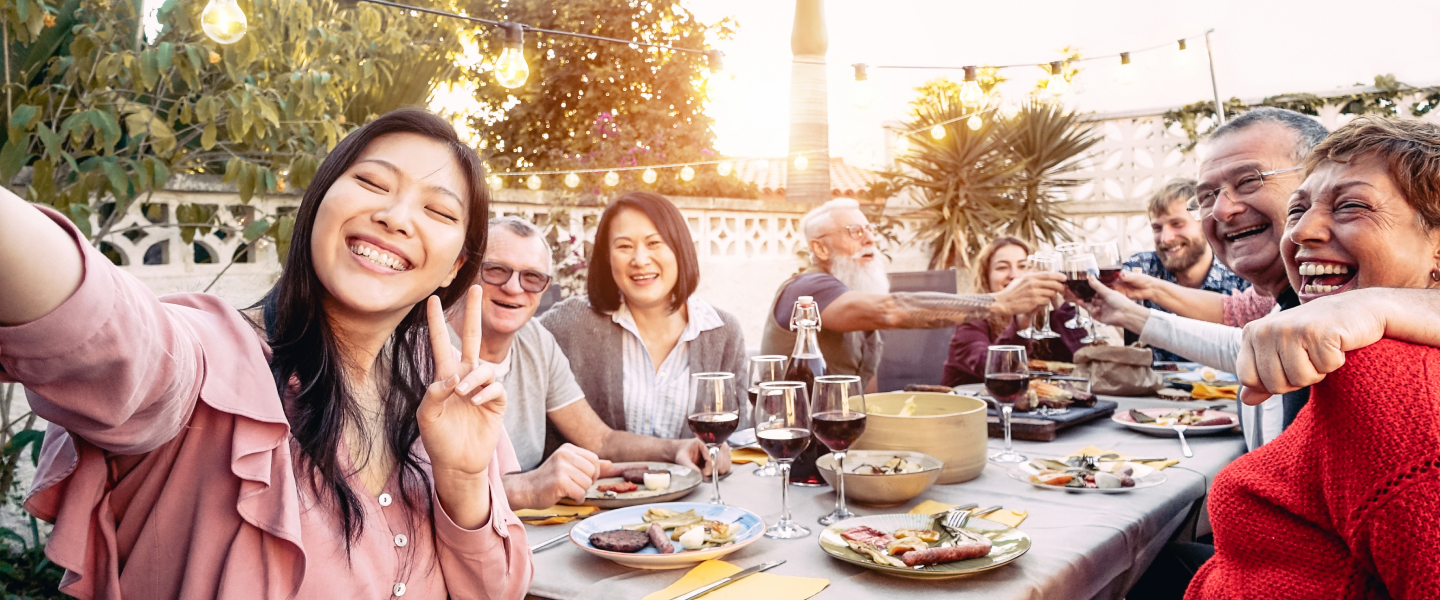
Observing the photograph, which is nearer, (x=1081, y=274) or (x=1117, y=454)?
(x=1117, y=454)

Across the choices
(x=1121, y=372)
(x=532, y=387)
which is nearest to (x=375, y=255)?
(x=532, y=387)

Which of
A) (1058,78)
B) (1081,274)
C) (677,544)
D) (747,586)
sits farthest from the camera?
(1058,78)

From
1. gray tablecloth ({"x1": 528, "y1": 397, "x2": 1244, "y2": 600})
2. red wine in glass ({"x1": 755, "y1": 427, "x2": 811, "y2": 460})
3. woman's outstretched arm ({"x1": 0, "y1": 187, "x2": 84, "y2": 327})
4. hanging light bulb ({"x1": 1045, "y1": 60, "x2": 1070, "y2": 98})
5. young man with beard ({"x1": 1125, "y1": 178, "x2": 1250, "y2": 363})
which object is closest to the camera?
woman's outstretched arm ({"x1": 0, "y1": 187, "x2": 84, "y2": 327})

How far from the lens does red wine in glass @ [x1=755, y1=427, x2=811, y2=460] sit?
152cm

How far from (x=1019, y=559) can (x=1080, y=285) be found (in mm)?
1547

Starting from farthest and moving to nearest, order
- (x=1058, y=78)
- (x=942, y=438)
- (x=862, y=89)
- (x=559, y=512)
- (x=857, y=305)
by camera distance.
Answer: (x=1058, y=78) < (x=862, y=89) < (x=857, y=305) < (x=942, y=438) < (x=559, y=512)

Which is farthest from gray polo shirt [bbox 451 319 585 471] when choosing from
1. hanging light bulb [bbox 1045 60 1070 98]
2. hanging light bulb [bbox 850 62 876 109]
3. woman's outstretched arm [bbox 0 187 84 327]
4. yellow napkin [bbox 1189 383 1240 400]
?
hanging light bulb [bbox 1045 60 1070 98]

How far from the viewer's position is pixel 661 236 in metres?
2.70

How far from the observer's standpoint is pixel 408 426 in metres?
1.30

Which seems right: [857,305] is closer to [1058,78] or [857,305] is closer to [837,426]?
[837,426]

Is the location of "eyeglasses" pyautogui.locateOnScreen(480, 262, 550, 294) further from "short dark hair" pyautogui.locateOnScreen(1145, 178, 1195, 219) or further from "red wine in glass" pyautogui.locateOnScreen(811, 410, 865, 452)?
"short dark hair" pyautogui.locateOnScreen(1145, 178, 1195, 219)

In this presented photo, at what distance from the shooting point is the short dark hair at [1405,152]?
1028mm

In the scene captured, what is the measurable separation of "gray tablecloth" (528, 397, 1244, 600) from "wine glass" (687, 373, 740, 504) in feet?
0.51

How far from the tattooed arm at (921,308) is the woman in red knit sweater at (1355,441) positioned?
5.34 feet
